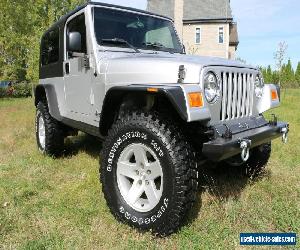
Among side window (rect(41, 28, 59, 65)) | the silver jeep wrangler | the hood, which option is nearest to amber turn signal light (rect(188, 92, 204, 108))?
the silver jeep wrangler

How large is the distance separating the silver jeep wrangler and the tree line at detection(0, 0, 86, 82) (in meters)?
17.0

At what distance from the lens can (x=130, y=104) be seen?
3.51 metres

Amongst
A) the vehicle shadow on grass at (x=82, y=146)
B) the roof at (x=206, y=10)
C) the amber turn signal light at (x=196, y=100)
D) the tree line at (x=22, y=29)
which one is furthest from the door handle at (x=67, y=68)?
the roof at (x=206, y=10)

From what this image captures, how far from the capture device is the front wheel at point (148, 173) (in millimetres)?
2924

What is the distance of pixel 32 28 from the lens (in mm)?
21844

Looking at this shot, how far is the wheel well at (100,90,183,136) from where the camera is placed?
3.22 metres

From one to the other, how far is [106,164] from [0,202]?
1355mm

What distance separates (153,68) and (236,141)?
951mm

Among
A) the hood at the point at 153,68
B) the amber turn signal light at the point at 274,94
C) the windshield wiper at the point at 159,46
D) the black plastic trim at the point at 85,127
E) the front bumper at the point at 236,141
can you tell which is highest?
the windshield wiper at the point at 159,46

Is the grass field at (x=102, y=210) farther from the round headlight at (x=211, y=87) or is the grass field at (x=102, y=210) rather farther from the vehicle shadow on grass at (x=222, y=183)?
the round headlight at (x=211, y=87)

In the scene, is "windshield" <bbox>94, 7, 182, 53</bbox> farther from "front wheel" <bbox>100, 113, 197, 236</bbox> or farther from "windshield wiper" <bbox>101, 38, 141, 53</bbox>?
"front wheel" <bbox>100, 113, 197, 236</bbox>

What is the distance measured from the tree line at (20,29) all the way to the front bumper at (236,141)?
60.5 ft

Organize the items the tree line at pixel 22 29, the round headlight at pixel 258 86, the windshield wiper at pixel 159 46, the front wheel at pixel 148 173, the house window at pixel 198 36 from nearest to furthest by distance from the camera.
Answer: the front wheel at pixel 148 173 → the round headlight at pixel 258 86 → the windshield wiper at pixel 159 46 → the tree line at pixel 22 29 → the house window at pixel 198 36

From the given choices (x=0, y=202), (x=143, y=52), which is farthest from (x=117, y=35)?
(x=0, y=202)
